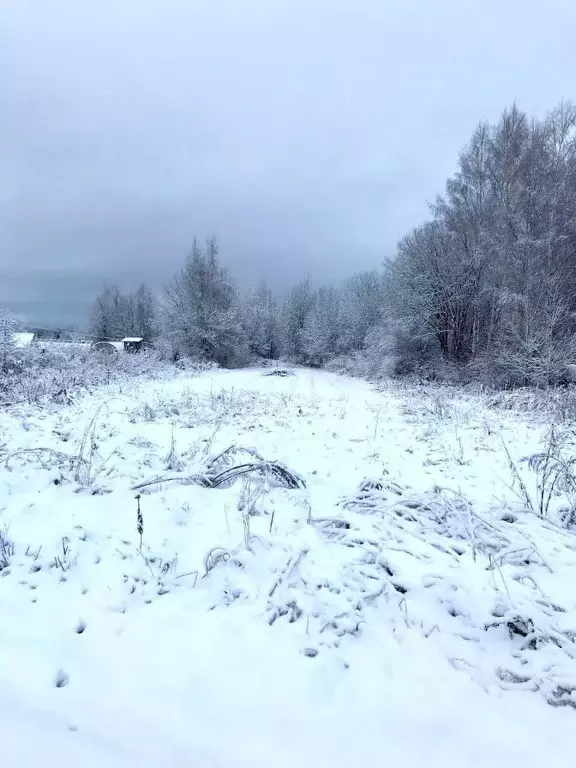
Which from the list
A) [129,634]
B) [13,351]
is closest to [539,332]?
[129,634]

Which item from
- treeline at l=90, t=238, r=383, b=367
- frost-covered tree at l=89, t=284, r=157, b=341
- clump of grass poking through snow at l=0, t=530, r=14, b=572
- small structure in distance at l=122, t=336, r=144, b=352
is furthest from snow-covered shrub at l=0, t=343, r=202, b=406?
frost-covered tree at l=89, t=284, r=157, b=341

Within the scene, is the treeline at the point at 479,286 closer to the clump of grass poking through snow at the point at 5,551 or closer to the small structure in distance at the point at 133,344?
the small structure in distance at the point at 133,344

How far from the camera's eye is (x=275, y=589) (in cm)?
285

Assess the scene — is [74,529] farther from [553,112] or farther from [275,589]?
[553,112]

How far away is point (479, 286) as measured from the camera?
65.1ft

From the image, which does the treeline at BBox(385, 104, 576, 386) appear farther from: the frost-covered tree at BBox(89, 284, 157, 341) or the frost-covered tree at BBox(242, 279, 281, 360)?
the frost-covered tree at BBox(89, 284, 157, 341)

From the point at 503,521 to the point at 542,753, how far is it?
2.45m

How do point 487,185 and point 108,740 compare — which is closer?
point 108,740

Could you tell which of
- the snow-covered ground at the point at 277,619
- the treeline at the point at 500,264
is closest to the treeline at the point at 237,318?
the treeline at the point at 500,264

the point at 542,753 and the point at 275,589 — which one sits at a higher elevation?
the point at 275,589

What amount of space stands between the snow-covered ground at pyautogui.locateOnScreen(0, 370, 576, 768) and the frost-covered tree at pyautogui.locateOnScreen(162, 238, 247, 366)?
26.2 meters

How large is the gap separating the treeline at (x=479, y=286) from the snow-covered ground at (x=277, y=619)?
39.5ft

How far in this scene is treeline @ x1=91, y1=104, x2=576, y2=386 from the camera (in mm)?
14422

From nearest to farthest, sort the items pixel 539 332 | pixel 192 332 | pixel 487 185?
pixel 539 332
pixel 487 185
pixel 192 332
